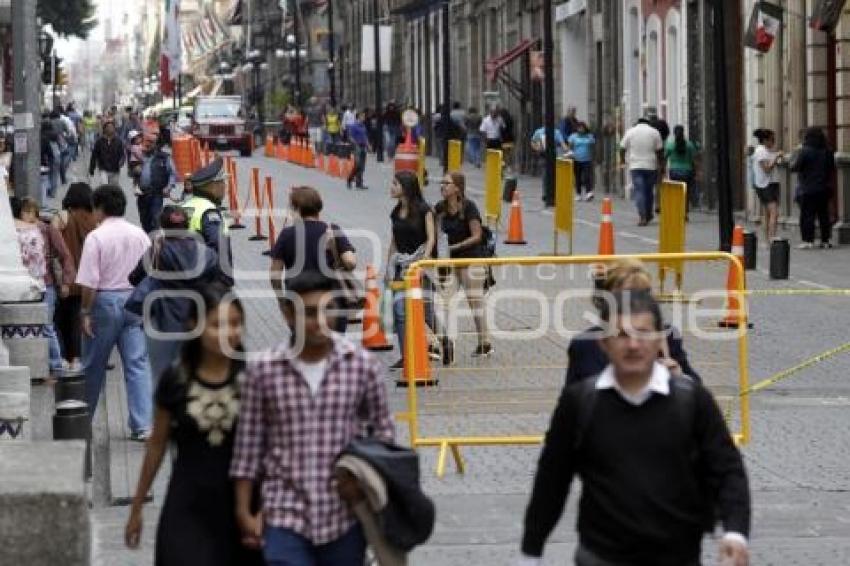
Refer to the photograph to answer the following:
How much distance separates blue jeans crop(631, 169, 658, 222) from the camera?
36156 millimetres

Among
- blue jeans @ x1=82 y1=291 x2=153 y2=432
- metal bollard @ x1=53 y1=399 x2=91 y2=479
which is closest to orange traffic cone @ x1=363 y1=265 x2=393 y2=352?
blue jeans @ x1=82 y1=291 x2=153 y2=432

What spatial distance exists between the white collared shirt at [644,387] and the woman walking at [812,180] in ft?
78.1

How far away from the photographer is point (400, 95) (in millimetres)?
84125

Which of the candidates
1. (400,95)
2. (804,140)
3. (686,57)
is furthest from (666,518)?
(400,95)

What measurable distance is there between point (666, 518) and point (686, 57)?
34888mm

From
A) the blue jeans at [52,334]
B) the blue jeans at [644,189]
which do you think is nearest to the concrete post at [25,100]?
the blue jeans at [52,334]

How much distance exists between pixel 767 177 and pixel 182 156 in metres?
22.3

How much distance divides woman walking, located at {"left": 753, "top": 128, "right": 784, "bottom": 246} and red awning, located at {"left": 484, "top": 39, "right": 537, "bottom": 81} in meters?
24.9

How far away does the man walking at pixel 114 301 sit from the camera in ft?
49.2

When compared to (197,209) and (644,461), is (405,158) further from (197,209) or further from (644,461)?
(644,461)

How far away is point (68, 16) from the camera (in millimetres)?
82062

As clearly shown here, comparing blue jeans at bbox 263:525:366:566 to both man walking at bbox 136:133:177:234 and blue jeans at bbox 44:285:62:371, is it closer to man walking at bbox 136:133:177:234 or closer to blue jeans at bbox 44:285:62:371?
blue jeans at bbox 44:285:62:371

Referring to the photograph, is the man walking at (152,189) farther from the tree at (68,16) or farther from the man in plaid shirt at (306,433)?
the tree at (68,16)

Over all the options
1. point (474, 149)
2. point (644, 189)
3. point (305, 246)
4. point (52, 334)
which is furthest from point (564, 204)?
point (474, 149)
